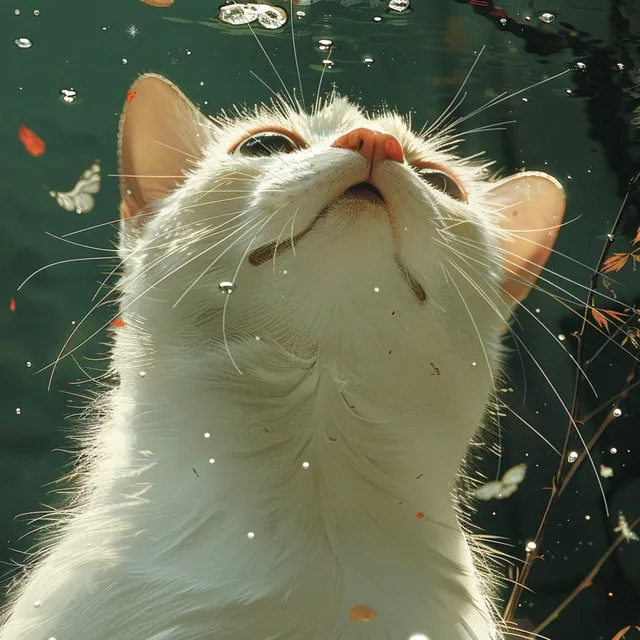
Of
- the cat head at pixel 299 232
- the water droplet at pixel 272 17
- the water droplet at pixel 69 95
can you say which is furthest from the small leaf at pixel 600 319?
the water droplet at pixel 69 95

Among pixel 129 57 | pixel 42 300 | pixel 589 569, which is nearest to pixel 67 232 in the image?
pixel 42 300

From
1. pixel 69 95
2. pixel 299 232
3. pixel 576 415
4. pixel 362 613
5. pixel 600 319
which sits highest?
pixel 299 232

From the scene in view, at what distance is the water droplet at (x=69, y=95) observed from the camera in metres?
0.96

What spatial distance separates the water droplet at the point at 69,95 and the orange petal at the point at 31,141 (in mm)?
68

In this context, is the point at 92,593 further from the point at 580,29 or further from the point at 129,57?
the point at 580,29

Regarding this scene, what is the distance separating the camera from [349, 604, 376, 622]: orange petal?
0.46 m

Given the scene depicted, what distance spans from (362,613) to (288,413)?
0.49ft

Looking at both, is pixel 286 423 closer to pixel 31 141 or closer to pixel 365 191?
pixel 365 191

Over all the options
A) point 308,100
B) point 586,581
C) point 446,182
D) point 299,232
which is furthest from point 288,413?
point 586,581

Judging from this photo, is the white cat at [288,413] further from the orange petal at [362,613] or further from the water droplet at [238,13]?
the water droplet at [238,13]

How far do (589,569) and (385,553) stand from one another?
840 millimetres

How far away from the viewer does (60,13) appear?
92cm

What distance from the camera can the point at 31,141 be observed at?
98 cm

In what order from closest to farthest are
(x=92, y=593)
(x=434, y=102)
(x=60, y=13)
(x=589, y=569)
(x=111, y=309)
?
1. (x=92, y=593)
2. (x=111, y=309)
3. (x=60, y=13)
4. (x=434, y=102)
5. (x=589, y=569)
